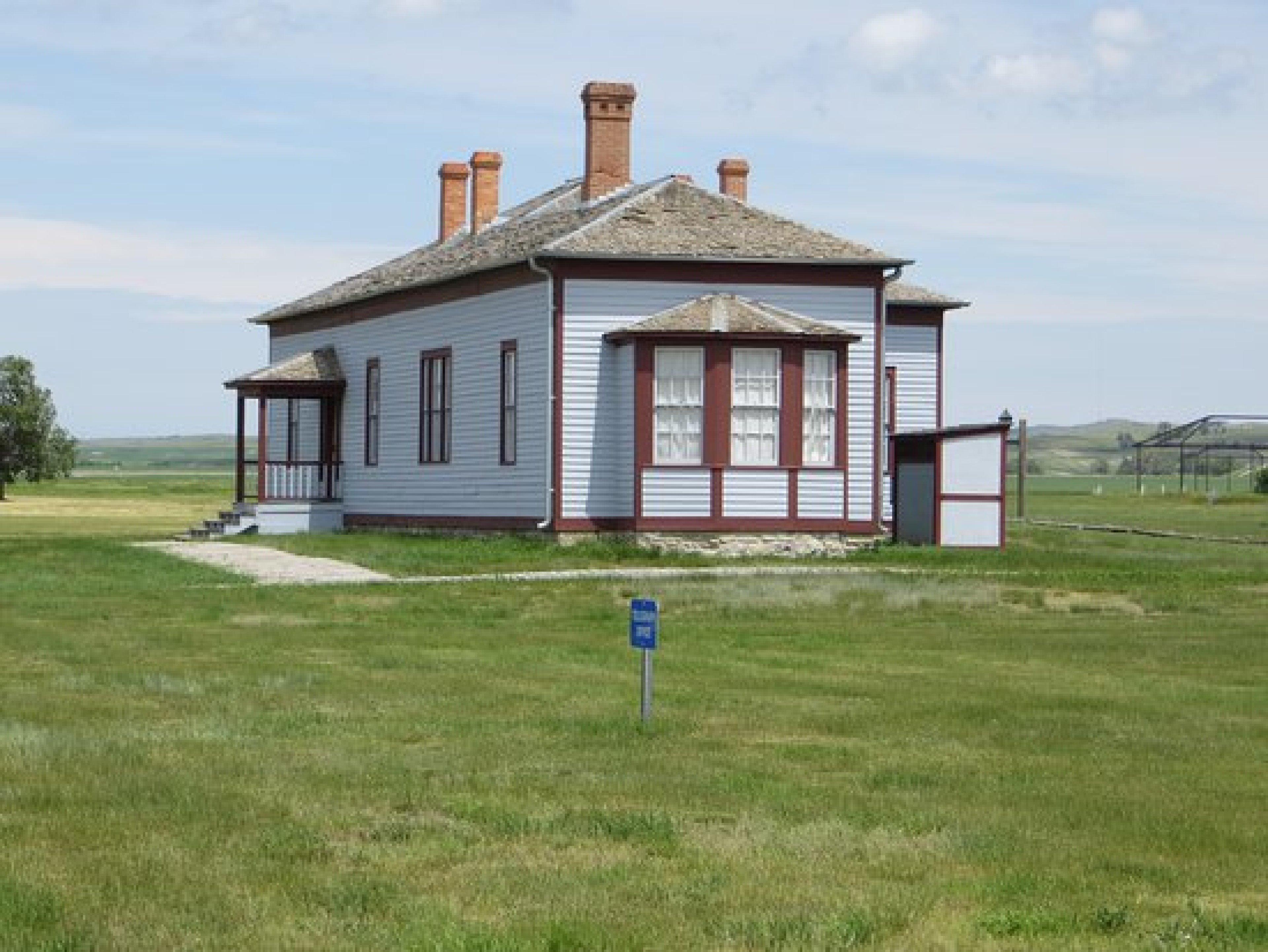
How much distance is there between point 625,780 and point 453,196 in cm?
4076

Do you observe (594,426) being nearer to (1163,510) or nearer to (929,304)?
(929,304)

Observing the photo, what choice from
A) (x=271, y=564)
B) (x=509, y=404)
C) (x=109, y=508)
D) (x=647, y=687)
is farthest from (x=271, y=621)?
(x=109, y=508)

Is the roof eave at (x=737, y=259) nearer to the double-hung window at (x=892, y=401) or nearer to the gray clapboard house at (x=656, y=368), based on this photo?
the gray clapboard house at (x=656, y=368)

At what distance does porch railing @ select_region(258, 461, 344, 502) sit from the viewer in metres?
50.0

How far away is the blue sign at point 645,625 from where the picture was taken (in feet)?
47.7

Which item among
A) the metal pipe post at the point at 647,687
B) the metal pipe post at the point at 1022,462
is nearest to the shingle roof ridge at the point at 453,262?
the metal pipe post at the point at 1022,462

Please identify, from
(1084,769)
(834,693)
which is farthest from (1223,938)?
(834,693)

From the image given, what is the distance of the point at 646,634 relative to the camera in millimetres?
14570

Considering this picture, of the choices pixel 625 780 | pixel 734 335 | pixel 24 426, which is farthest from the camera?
pixel 24 426

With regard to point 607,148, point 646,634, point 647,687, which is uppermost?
point 607,148

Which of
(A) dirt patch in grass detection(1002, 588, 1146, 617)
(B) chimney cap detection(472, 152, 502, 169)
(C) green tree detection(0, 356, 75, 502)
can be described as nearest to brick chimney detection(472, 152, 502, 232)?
(B) chimney cap detection(472, 152, 502, 169)

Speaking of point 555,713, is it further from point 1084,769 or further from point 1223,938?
point 1223,938

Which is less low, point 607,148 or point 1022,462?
point 607,148

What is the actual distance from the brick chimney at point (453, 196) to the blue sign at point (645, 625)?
3823cm
